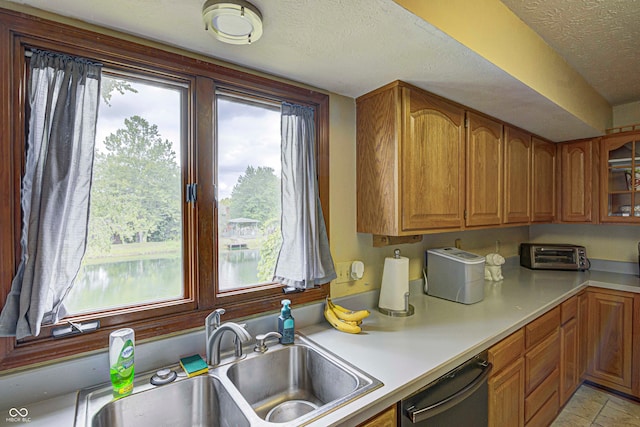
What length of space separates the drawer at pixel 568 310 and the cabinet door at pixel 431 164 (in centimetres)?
102

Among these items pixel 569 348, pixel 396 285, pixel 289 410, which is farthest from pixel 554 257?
pixel 289 410

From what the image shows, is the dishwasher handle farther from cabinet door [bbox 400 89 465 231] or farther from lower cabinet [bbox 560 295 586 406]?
lower cabinet [bbox 560 295 586 406]

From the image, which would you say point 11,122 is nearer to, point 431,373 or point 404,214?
point 404,214

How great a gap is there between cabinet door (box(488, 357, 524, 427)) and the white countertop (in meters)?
0.20

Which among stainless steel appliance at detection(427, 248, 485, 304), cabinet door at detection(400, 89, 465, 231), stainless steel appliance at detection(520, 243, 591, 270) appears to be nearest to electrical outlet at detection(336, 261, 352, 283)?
cabinet door at detection(400, 89, 465, 231)

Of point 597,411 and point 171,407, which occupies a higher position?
point 171,407

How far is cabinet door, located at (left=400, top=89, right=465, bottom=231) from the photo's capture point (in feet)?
4.93

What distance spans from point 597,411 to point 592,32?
8.15 feet

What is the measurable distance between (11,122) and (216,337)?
948 mm

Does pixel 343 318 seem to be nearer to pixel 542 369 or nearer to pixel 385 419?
pixel 385 419

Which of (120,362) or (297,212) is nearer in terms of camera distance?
(120,362)

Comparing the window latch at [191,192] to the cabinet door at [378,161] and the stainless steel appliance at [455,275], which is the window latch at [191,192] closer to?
the cabinet door at [378,161]

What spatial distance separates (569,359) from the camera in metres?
2.13

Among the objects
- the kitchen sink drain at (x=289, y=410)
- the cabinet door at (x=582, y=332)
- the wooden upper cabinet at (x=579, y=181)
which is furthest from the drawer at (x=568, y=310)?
the kitchen sink drain at (x=289, y=410)
